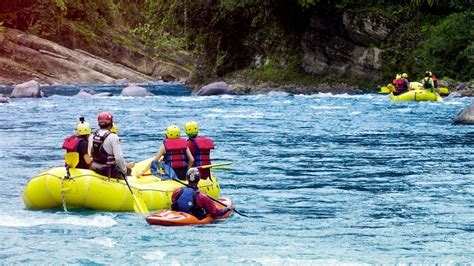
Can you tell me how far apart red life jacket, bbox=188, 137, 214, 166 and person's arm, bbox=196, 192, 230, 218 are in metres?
1.56

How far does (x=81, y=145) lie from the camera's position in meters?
12.9

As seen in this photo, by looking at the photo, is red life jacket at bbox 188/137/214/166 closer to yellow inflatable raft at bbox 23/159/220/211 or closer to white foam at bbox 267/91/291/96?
yellow inflatable raft at bbox 23/159/220/211

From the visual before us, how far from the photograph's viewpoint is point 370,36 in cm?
4012

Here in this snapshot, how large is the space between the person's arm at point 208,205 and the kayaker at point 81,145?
1.90 metres

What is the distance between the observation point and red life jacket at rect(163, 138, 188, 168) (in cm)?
1327

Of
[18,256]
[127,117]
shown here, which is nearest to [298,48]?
[127,117]

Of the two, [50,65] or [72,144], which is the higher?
[50,65]

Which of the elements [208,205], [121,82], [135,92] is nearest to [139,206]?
[208,205]

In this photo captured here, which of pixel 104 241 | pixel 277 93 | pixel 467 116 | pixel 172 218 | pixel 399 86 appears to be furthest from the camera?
pixel 277 93

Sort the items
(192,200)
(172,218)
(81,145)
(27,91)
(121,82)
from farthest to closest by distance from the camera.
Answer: (121,82) < (27,91) < (81,145) < (192,200) < (172,218)

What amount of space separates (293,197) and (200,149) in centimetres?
165

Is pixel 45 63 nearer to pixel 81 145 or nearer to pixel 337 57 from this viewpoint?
pixel 337 57

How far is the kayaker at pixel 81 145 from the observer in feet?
42.1

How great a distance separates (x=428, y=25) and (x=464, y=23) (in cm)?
250
